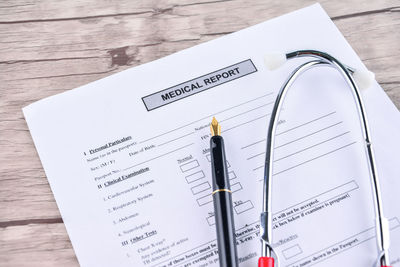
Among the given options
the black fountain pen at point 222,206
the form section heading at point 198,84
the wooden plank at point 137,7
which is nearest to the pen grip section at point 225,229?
the black fountain pen at point 222,206

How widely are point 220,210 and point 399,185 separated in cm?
26

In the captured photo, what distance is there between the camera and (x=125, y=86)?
72cm

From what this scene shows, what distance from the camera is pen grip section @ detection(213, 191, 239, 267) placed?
0.56 meters

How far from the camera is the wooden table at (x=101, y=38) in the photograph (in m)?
0.70

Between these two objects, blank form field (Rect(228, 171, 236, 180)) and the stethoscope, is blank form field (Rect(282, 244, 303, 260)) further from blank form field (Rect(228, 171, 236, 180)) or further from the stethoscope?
blank form field (Rect(228, 171, 236, 180))

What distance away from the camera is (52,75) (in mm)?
742

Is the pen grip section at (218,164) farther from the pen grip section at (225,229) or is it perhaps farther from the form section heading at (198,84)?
the form section heading at (198,84)

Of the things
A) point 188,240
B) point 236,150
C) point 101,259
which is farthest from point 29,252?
point 236,150

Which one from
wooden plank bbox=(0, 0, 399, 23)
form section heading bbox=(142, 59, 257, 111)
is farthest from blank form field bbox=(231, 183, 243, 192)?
wooden plank bbox=(0, 0, 399, 23)

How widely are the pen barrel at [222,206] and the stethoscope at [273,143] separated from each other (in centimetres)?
4

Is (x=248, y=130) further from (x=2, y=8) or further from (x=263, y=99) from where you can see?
(x=2, y=8)

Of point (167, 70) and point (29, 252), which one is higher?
point (167, 70)

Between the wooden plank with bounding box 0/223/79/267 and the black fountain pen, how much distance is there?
7.7 inches

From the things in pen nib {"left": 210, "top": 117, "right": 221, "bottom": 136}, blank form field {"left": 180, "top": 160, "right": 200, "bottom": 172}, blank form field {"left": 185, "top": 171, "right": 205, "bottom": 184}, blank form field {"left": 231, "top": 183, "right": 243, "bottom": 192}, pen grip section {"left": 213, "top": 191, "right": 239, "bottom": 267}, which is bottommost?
pen grip section {"left": 213, "top": 191, "right": 239, "bottom": 267}
